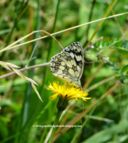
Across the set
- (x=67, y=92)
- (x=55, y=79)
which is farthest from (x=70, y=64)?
(x=55, y=79)

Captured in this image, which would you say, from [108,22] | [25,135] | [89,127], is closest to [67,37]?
[108,22]

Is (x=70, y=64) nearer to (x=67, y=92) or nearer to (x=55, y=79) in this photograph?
(x=67, y=92)

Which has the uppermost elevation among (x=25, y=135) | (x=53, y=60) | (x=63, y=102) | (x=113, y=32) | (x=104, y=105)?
(x=53, y=60)

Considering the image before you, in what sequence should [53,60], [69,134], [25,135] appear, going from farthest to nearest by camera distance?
1. [69,134]
2. [25,135]
3. [53,60]

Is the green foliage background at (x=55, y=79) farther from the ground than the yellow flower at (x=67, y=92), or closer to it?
closer to it

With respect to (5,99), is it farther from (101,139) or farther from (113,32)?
(113,32)

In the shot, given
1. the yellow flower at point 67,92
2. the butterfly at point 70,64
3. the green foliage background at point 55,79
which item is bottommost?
the green foliage background at point 55,79
